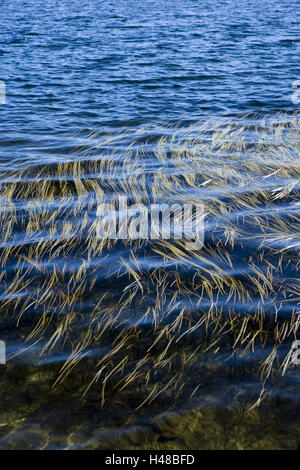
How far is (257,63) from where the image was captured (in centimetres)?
1009

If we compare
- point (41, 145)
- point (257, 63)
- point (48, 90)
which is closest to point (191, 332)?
point (41, 145)

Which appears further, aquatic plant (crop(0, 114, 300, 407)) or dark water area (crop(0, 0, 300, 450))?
aquatic plant (crop(0, 114, 300, 407))

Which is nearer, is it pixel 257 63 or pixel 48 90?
pixel 48 90

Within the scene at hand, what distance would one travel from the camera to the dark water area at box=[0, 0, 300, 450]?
198 centimetres

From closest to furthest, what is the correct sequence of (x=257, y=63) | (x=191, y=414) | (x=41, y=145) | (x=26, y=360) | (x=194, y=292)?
(x=191, y=414) < (x=26, y=360) < (x=194, y=292) < (x=41, y=145) < (x=257, y=63)

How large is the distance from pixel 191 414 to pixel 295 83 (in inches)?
316

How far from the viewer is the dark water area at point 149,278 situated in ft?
6.50

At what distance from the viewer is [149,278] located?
2896 millimetres

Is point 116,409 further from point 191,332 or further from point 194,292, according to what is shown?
point 194,292

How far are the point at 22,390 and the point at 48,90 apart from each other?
724 cm

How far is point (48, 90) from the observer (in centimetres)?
838

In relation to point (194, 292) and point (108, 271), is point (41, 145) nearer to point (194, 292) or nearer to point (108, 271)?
point (108, 271)

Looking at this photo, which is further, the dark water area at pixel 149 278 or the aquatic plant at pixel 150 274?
the aquatic plant at pixel 150 274

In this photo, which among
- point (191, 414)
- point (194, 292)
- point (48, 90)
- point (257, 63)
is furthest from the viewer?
point (257, 63)
